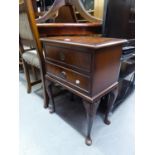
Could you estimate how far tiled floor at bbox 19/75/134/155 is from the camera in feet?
3.61

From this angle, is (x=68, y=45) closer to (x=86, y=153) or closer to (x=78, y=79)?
(x=78, y=79)

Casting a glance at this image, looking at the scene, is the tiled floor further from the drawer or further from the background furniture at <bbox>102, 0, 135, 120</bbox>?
the drawer

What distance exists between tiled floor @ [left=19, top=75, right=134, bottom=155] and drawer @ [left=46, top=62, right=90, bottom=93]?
1.60ft

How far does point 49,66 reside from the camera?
4.04 ft

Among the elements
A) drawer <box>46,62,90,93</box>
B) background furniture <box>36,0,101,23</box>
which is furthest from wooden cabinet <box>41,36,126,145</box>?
background furniture <box>36,0,101,23</box>

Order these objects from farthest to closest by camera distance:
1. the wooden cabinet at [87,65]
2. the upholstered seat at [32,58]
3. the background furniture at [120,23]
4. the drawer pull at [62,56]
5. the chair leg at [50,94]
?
the upholstered seat at [32,58], the chair leg at [50,94], the background furniture at [120,23], the drawer pull at [62,56], the wooden cabinet at [87,65]

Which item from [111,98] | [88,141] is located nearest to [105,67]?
[111,98]

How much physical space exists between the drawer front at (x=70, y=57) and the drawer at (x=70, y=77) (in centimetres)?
6

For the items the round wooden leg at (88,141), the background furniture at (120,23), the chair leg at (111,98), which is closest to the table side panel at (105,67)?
the chair leg at (111,98)

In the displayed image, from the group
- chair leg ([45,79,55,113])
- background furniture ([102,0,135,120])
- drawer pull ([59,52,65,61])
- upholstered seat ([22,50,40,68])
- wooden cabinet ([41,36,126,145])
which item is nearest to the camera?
wooden cabinet ([41,36,126,145])

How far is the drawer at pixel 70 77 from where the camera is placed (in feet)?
3.05

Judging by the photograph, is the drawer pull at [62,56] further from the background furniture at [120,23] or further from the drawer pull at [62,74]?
the background furniture at [120,23]

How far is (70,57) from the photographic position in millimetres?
969
